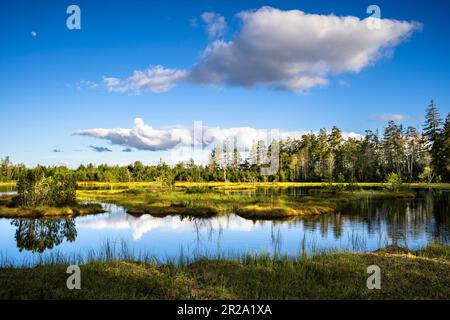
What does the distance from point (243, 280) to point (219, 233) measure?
630 inches

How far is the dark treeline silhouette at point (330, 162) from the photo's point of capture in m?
98.9

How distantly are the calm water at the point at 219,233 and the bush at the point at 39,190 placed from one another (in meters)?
5.03

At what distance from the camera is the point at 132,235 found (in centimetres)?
2800

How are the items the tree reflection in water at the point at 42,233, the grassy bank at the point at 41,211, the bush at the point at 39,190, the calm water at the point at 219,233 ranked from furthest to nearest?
the bush at the point at 39,190 → the grassy bank at the point at 41,211 → the tree reflection in water at the point at 42,233 → the calm water at the point at 219,233

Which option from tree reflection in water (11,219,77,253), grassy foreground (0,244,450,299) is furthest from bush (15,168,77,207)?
grassy foreground (0,244,450,299)

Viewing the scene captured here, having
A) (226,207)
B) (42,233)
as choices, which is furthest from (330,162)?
(42,233)

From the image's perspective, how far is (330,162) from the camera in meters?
109
